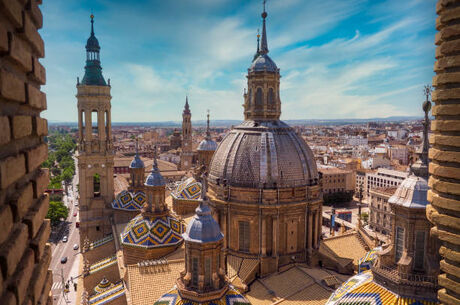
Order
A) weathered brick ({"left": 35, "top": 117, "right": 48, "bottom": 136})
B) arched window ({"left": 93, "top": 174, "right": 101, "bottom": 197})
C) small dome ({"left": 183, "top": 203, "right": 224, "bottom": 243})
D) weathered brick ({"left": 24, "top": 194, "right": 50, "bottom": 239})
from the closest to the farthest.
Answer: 1. weathered brick ({"left": 24, "top": 194, "right": 50, "bottom": 239})
2. weathered brick ({"left": 35, "top": 117, "right": 48, "bottom": 136})
3. small dome ({"left": 183, "top": 203, "right": 224, "bottom": 243})
4. arched window ({"left": 93, "top": 174, "right": 101, "bottom": 197})

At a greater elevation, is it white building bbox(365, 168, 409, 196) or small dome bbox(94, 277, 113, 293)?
white building bbox(365, 168, 409, 196)

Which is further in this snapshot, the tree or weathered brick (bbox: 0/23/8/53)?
the tree

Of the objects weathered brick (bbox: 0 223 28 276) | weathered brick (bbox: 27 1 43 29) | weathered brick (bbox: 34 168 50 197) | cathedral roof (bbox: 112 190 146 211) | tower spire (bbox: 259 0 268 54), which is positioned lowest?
cathedral roof (bbox: 112 190 146 211)

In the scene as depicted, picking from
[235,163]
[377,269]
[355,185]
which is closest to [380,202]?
[355,185]

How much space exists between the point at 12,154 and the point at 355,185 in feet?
287

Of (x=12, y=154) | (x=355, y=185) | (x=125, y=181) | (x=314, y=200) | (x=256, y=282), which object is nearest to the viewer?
(x=12, y=154)

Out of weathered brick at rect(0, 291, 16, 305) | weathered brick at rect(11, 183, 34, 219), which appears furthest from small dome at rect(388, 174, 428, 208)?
weathered brick at rect(0, 291, 16, 305)

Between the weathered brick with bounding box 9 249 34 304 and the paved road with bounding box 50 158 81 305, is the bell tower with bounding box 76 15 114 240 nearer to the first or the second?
the paved road with bounding box 50 158 81 305

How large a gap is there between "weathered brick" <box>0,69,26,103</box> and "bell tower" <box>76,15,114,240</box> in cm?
3543

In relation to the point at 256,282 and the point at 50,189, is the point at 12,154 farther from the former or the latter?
the point at 50,189

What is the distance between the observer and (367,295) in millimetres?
15305

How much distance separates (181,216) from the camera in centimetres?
3538

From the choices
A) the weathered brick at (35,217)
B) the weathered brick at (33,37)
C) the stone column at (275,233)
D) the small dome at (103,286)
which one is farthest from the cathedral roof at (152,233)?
the weathered brick at (33,37)

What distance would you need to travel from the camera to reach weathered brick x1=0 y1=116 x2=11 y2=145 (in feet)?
13.6
